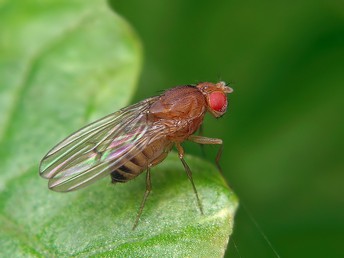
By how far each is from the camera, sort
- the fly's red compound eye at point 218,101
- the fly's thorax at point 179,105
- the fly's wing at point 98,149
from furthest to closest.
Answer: the fly's red compound eye at point 218,101
the fly's thorax at point 179,105
the fly's wing at point 98,149

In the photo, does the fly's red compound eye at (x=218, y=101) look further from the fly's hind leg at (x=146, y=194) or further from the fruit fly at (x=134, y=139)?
the fly's hind leg at (x=146, y=194)

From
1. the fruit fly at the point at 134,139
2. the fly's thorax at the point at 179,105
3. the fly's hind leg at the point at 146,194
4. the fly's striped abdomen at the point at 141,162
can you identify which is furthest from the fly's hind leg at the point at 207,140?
the fly's hind leg at the point at 146,194

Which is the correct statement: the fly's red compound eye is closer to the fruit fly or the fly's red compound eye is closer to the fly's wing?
the fruit fly

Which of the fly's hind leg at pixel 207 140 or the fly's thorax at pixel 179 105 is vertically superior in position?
the fly's thorax at pixel 179 105

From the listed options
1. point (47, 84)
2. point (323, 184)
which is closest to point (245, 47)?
point (323, 184)

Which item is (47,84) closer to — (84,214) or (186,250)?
(84,214)

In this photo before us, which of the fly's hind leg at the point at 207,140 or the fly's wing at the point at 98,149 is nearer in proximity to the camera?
the fly's wing at the point at 98,149

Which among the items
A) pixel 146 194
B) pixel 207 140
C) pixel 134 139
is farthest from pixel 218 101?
pixel 146 194

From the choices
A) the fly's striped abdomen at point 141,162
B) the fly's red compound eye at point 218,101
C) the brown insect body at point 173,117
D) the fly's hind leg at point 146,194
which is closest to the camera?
the fly's hind leg at point 146,194
